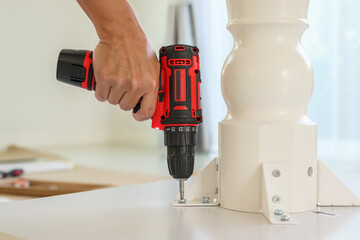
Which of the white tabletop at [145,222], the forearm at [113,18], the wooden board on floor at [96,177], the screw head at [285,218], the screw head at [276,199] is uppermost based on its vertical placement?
the forearm at [113,18]

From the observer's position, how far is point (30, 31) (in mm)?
4102

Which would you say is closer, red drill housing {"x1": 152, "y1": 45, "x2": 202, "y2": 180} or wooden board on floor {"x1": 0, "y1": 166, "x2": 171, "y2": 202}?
red drill housing {"x1": 152, "y1": 45, "x2": 202, "y2": 180}

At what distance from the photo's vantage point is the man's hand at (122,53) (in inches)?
31.4

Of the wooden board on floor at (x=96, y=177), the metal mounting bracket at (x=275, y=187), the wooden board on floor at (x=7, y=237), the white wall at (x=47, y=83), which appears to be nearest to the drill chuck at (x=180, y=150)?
the metal mounting bracket at (x=275, y=187)

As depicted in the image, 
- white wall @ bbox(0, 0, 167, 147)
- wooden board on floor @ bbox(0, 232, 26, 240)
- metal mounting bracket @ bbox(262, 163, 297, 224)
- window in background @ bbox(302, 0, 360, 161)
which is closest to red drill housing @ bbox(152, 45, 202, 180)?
metal mounting bracket @ bbox(262, 163, 297, 224)

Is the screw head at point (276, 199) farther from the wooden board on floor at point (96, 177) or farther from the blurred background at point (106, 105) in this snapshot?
the blurred background at point (106, 105)

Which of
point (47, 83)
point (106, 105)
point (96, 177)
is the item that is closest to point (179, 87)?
point (96, 177)

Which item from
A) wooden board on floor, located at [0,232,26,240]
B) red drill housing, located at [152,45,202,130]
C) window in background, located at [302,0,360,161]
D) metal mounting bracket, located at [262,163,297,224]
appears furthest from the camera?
window in background, located at [302,0,360,161]

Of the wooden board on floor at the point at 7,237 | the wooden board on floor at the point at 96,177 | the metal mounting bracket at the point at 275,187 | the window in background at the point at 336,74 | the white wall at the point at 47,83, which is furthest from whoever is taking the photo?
the white wall at the point at 47,83

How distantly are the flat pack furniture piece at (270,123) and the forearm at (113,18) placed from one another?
7.0 inches

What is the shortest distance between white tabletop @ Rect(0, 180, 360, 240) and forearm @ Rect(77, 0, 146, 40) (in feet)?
0.90

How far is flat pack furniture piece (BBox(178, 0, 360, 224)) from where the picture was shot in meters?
0.69

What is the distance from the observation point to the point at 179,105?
803mm

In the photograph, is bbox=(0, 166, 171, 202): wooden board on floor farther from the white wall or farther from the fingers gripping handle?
the white wall
